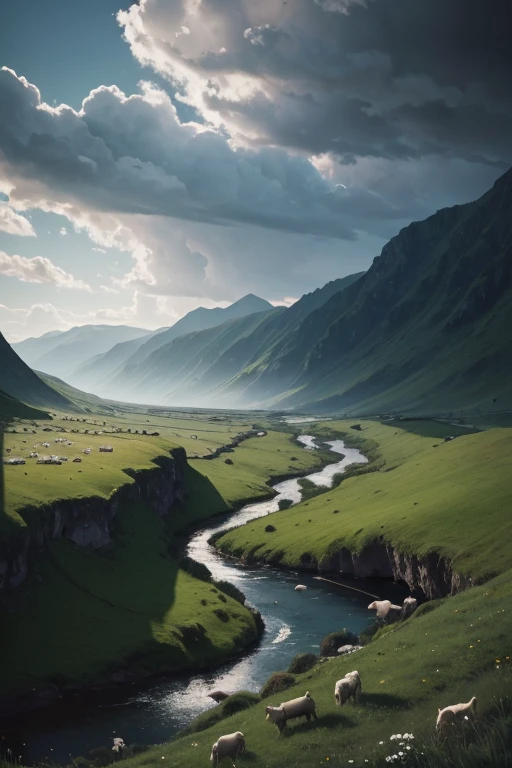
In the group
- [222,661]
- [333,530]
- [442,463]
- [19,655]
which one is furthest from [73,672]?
[442,463]

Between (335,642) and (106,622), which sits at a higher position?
(335,642)

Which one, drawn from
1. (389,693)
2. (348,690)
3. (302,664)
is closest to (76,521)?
(302,664)

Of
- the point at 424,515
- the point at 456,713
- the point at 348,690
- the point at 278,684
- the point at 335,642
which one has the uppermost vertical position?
the point at 456,713

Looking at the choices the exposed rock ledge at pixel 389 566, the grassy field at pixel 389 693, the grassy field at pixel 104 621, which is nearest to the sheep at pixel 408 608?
the exposed rock ledge at pixel 389 566

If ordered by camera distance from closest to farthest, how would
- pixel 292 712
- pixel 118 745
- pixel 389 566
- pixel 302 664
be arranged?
1. pixel 292 712
2. pixel 118 745
3. pixel 302 664
4. pixel 389 566

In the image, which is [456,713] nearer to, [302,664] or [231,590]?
[302,664]

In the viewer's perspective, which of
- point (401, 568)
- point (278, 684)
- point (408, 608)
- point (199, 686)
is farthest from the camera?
point (401, 568)
